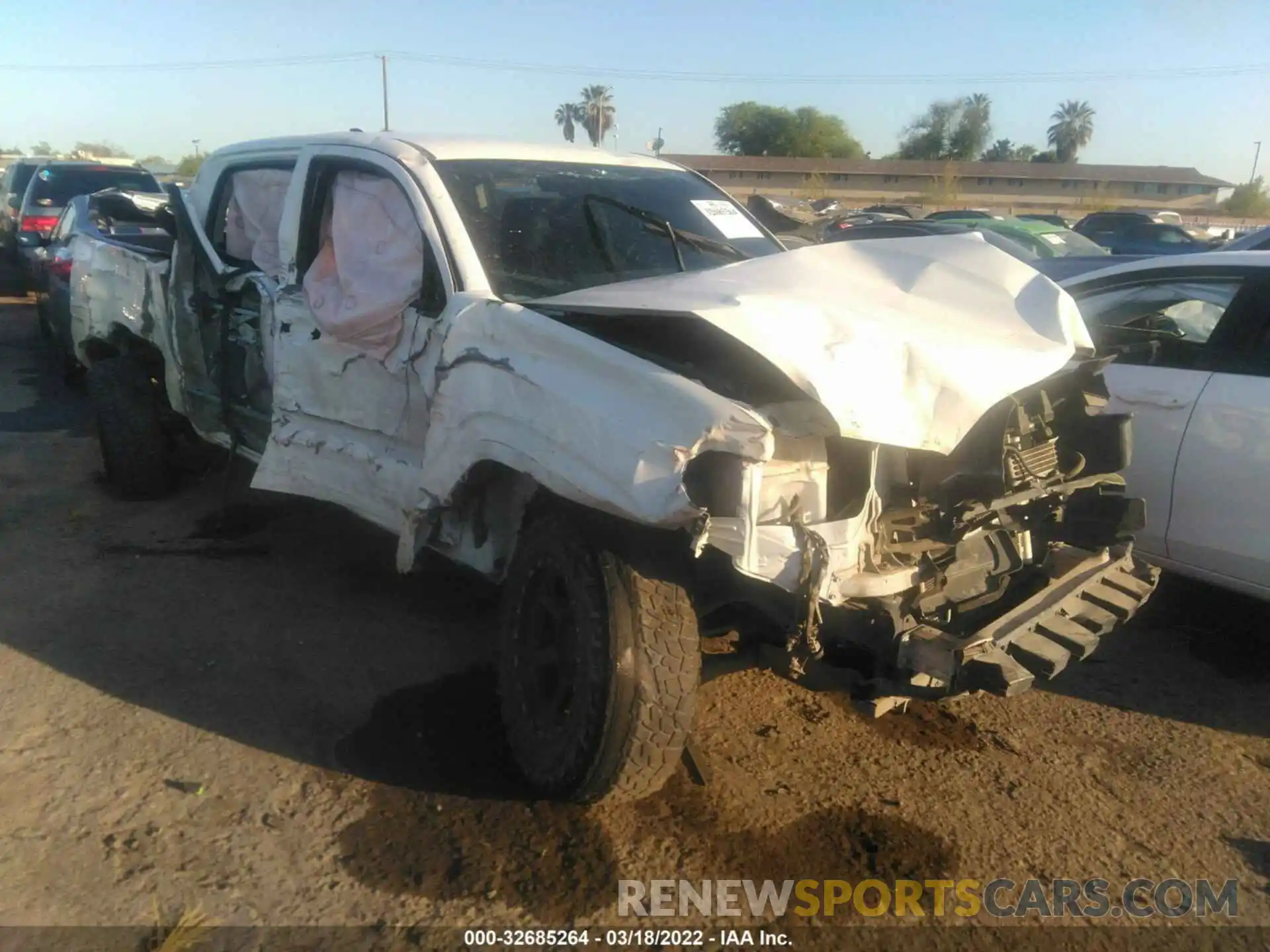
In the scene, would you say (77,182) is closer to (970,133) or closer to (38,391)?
(38,391)

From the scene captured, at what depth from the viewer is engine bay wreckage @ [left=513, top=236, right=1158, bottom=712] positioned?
2.64 m

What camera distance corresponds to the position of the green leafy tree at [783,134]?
81.0m

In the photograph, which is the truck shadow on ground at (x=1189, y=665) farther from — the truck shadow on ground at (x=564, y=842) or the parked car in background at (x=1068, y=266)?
the parked car in background at (x=1068, y=266)

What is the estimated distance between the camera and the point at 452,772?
3312 mm

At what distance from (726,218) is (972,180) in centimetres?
6458

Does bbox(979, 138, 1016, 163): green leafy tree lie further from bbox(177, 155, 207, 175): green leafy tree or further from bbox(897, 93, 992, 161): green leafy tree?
bbox(177, 155, 207, 175): green leafy tree

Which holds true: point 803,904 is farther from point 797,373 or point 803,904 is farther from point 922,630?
point 797,373

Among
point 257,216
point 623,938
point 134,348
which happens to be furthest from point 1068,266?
point 623,938

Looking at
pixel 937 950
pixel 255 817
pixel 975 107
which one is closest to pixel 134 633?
pixel 255 817

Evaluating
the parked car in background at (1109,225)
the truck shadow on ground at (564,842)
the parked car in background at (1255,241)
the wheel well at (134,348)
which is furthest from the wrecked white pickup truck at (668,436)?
the parked car in background at (1109,225)

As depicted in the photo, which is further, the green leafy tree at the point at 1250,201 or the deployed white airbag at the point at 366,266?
the green leafy tree at the point at 1250,201

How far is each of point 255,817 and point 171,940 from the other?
1.85ft

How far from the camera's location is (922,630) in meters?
2.77

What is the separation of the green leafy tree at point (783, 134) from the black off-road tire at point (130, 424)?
7830 cm
